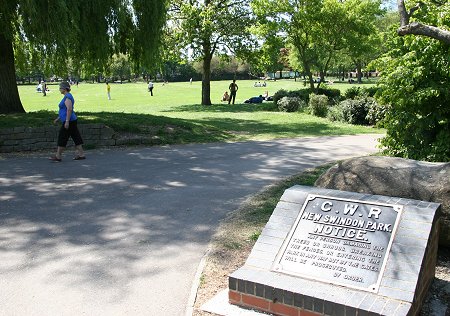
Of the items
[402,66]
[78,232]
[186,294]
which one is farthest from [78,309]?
[402,66]

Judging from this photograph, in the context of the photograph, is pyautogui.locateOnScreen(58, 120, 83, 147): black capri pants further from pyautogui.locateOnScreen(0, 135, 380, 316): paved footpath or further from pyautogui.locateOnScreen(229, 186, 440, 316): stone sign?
pyautogui.locateOnScreen(229, 186, 440, 316): stone sign

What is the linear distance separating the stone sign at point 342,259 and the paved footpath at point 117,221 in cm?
84

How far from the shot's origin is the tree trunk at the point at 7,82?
45.4ft

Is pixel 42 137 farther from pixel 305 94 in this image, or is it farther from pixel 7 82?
pixel 305 94

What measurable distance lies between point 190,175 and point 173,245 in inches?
149

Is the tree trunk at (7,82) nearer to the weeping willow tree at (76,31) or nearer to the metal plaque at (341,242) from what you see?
the weeping willow tree at (76,31)

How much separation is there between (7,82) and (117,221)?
32.3ft

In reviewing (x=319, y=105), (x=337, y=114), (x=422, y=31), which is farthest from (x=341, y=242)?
(x=319, y=105)

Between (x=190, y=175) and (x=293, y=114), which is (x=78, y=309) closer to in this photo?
(x=190, y=175)

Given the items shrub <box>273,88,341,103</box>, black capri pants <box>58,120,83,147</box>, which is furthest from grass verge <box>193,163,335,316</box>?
shrub <box>273,88,341,103</box>

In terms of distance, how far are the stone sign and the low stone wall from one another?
8.79 meters

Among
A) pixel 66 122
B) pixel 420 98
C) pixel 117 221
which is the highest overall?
pixel 420 98

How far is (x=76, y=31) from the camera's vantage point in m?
12.7

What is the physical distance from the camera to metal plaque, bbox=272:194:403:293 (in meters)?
3.85
